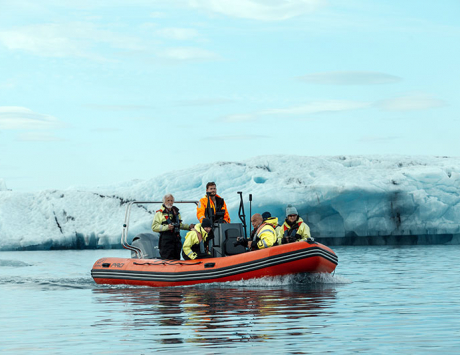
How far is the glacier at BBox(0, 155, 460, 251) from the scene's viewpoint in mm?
30391

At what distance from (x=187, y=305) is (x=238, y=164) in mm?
26867

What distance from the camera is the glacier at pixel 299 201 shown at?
30.4 m

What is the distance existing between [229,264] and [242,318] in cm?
357

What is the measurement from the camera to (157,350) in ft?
19.5

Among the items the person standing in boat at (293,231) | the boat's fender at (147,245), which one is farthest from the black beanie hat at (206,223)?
the boat's fender at (147,245)

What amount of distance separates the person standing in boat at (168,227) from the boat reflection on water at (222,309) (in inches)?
28.1

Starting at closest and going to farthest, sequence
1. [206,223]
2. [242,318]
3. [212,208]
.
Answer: [242,318] < [206,223] < [212,208]

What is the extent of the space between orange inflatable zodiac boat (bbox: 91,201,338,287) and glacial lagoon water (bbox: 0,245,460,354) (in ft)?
0.71

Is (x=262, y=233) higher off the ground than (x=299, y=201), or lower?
lower

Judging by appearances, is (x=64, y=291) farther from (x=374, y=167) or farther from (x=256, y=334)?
(x=374, y=167)

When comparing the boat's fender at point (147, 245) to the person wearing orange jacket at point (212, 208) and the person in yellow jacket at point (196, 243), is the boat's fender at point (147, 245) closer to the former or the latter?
the person in yellow jacket at point (196, 243)

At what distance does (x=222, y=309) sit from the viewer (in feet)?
29.0

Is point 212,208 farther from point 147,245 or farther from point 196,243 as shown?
point 147,245

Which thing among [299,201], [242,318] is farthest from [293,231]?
[299,201]
